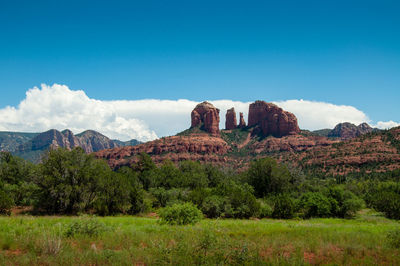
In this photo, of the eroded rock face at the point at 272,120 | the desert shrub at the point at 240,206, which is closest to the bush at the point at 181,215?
the desert shrub at the point at 240,206

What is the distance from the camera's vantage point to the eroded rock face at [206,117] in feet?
578

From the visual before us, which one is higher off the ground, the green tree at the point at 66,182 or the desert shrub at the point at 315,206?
the green tree at the point at 66,182

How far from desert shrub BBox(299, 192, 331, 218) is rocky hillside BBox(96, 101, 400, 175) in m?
61.0

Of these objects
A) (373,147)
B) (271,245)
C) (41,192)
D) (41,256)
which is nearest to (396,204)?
(271,245)

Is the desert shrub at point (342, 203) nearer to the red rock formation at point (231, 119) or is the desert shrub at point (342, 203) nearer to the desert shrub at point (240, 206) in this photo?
the desert shrub at point (240, 206)

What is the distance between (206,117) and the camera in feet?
589

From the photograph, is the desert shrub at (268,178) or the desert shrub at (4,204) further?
the desert shrub at (268,178)

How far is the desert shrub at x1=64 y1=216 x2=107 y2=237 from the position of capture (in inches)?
446

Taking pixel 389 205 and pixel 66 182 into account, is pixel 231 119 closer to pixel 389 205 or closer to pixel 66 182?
pixel 389 205

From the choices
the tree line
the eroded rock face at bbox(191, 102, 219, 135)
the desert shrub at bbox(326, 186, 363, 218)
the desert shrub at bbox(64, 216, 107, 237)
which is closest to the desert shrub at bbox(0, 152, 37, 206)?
the tree line

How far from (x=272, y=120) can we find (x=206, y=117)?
4779 centimetres

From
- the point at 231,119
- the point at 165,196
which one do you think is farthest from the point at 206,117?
the point at 165,196

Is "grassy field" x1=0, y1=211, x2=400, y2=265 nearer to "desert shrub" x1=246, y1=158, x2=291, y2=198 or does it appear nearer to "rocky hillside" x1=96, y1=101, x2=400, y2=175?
"desert shrub" x1=246, y1=158, x2=291, y2=198

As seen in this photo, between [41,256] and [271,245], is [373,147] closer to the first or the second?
[271,245]
